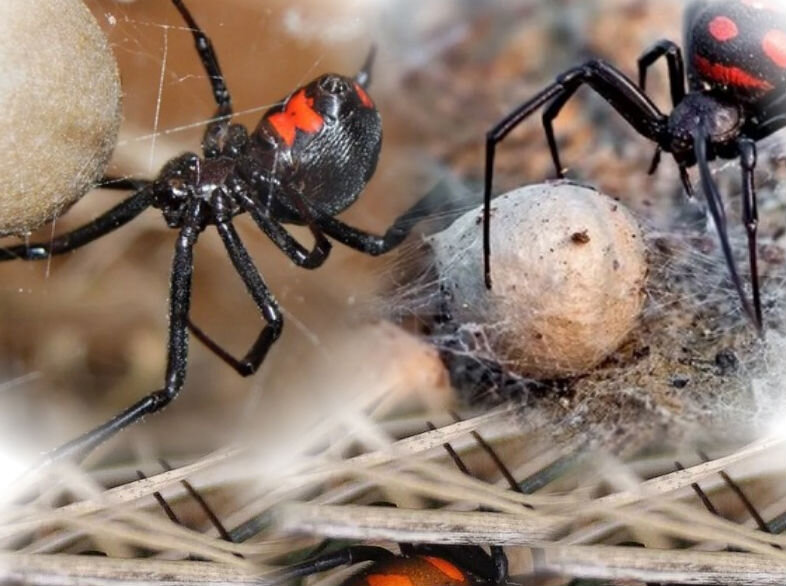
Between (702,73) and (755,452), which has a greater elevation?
(702,73)

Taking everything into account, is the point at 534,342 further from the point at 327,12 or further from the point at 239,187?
the point at 327,12

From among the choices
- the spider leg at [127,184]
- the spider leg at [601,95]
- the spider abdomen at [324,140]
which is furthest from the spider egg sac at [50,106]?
the spider leg at [601,95]

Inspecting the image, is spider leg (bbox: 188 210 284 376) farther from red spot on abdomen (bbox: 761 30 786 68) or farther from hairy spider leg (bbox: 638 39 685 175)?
red spot on abdomen (bbox: 761 30 786 68)

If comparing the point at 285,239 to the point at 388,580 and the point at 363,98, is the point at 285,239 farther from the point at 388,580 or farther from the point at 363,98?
the point at 388,580

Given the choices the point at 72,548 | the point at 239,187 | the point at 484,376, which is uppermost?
the point at 239,187

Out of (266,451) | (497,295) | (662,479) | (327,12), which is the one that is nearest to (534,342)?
(497,295)

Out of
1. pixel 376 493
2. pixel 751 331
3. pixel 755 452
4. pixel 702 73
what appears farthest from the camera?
pixel 702 73
